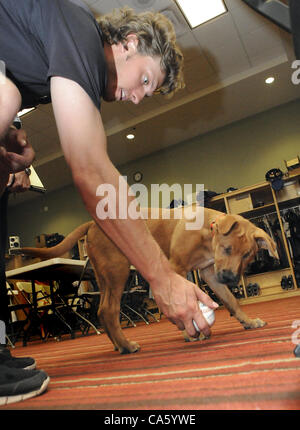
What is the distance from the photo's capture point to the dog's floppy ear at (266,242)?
2.08 m

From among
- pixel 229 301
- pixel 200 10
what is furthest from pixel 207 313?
pixel 200 10

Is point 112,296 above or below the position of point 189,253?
below

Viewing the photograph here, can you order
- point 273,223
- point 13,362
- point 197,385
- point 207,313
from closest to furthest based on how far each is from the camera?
point 197,385 → point 207,313 → point 13,362 → point 273,223

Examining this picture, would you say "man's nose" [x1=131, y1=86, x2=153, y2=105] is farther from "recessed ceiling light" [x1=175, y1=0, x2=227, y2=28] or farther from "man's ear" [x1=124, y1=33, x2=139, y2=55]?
"recessed ceiling light" [x1=175, y1=0, x2=227, y2=28]

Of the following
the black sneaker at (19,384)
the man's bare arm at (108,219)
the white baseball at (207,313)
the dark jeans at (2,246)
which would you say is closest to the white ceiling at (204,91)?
the dark jeans at (2,246)

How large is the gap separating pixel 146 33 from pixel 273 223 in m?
5.04

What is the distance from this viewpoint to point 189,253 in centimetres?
217

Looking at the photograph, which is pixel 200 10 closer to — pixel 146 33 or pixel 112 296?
pixel 146 33

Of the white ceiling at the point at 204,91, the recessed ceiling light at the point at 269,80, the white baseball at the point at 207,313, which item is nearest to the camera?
the white baseball at the point at 207,313

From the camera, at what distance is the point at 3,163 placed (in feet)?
3.34

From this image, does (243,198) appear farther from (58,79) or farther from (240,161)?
(58,79)

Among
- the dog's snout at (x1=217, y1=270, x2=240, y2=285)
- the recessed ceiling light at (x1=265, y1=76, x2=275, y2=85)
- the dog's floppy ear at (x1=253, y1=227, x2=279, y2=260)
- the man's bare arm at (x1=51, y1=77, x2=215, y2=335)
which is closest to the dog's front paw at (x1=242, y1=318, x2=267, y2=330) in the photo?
the dog's snout at (x1=217, y1=270, x2=240, y2=285)

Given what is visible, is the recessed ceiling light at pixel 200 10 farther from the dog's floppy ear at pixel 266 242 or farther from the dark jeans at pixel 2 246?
the dark jeans at pixel 2 246

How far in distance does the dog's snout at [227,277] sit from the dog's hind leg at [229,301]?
38 millimetres
